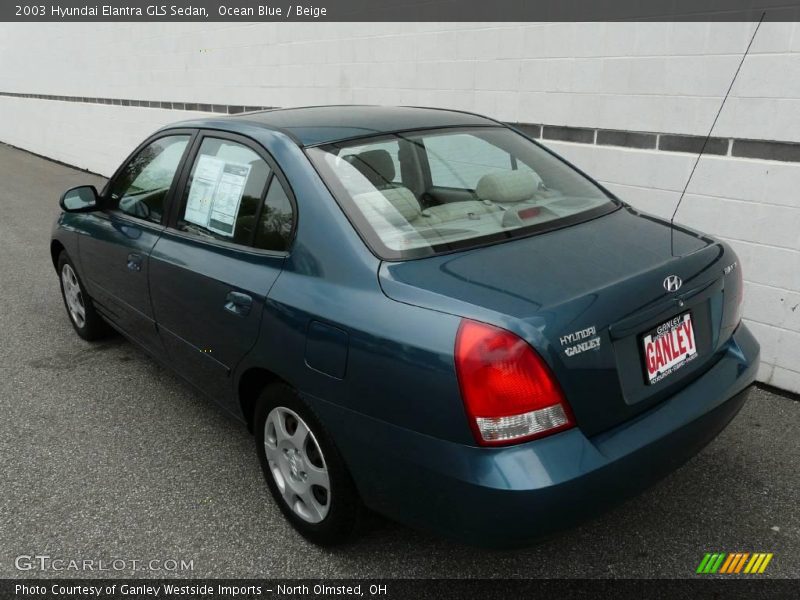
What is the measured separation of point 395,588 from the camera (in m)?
2.42

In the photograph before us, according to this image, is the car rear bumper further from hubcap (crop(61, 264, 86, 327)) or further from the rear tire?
hubcap (crop(61, 264, 86, 327))

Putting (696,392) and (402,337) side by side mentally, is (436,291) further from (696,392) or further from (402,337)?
(696,392)

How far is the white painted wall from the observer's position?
372cm

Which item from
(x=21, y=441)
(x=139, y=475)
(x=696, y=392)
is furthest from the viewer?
(x=21, y=441)

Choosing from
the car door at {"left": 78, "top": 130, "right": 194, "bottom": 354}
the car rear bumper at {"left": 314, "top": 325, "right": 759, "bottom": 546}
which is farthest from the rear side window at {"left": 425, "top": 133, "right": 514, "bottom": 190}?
the car door at {"left": 78, "top": 130, "right": 194, "bottom": 354}

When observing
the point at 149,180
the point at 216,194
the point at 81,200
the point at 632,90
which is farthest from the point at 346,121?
the point at 632,90

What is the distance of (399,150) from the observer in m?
2.82

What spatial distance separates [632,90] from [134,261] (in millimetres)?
3117

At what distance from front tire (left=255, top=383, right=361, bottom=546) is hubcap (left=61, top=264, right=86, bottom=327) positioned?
7.95 feet

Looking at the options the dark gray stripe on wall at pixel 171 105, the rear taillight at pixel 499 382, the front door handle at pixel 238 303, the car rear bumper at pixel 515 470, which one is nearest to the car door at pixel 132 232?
the front door handle at pixel 238 303

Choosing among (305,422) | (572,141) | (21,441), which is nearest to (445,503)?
(305,422)

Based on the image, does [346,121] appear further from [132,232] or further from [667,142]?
[667,142]

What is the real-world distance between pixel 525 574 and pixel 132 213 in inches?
104
